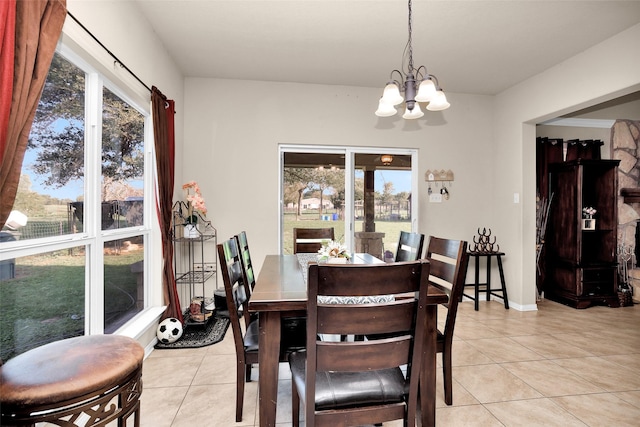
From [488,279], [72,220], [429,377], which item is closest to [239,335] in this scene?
[429,377]

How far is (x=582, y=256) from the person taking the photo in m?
4.17

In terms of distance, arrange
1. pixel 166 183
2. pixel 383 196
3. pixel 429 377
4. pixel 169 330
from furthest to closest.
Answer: pixel 383 196, pixel 166 183, pixel 169 330, pixel 429 377

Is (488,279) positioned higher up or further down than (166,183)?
further down

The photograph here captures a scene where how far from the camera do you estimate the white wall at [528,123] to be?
308cm

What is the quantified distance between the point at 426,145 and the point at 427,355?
334 cm

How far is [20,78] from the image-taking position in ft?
4.02

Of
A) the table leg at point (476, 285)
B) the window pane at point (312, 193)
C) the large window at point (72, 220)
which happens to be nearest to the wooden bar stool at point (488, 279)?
the table leg at point (476, 285)

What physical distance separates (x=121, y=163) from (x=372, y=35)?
2443 millimetres

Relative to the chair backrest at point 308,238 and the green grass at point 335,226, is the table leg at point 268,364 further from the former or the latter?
the green grass at point 335,226

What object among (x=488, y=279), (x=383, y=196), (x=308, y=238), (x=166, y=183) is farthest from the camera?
(x=383, y=196)

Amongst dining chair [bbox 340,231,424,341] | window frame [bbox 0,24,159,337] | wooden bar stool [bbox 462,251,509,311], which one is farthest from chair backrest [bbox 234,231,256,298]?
wooden bar stool [bbox 462,251,509,311]

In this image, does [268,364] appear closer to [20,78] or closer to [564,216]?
[20,78]

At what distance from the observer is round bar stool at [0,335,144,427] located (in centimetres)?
96

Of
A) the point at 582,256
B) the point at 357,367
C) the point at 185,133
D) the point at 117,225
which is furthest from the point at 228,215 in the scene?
the point at 582,256
